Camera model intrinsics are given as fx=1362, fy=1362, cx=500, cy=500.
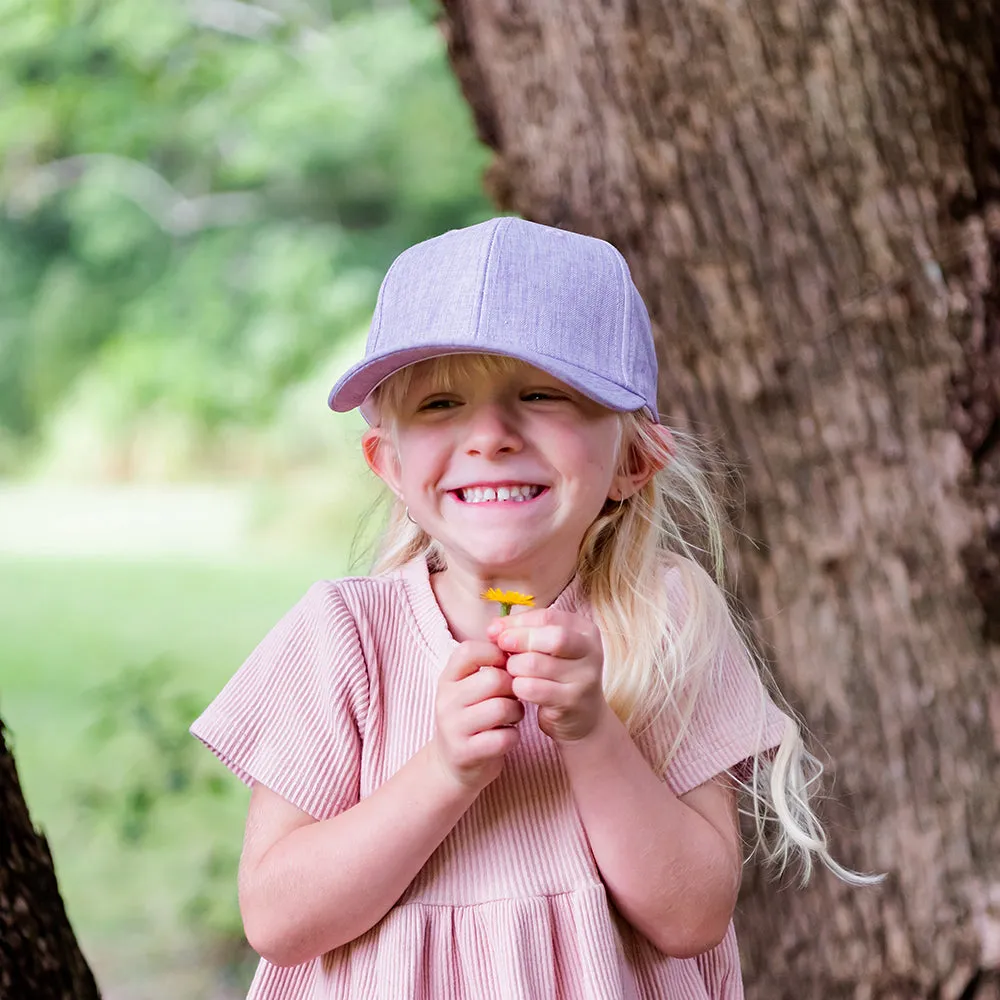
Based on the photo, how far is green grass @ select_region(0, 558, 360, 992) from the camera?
4977 millimetres

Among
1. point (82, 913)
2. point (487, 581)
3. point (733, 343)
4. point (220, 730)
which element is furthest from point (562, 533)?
point (82, 913)

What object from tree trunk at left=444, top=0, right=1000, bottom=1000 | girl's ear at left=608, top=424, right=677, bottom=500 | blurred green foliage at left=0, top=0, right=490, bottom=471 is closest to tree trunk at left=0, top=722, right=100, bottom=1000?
girl's ear at left=608, top=424, right=677, bottom=500

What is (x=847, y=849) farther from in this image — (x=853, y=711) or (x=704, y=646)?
(x=704, y=646)

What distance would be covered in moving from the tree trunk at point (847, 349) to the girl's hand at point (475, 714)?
Result: 3.15 feet

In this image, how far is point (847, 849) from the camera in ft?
6.75

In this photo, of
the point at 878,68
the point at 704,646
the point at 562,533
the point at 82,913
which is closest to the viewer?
the point at 562,533

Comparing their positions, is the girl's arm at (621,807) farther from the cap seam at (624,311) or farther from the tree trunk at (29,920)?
the tree trunk at (29,920)

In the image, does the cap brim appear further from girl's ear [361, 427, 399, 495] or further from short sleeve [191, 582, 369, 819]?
short sleeve [191, 582, 369, 819]

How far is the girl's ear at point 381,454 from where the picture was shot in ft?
4.34

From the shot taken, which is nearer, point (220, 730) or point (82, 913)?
point (220, 730)

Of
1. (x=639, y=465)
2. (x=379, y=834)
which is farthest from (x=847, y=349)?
(x=379, y=834)

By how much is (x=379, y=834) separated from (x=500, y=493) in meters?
0.31

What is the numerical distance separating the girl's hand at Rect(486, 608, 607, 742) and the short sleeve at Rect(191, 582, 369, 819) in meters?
0.21

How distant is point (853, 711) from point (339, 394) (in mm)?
1123
